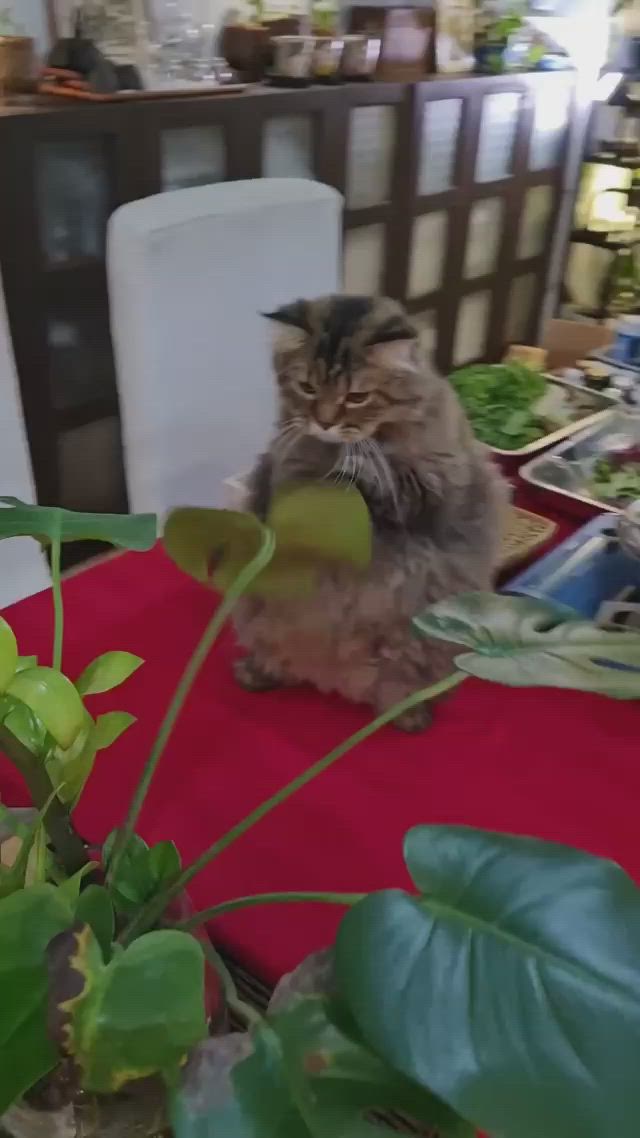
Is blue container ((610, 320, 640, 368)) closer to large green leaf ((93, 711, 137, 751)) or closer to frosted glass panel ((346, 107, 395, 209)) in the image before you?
frosted glass panel ((346, 107, 395, 209))

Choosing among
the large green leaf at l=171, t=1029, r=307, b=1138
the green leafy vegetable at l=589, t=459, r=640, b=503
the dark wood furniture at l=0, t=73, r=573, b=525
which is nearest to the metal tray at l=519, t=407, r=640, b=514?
the green leafy vegetable at l=589, t=459, r=640, b=503

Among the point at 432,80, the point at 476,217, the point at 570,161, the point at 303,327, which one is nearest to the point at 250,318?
the point at 303,327

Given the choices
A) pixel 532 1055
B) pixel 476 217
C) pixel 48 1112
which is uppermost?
pixel 532 1055

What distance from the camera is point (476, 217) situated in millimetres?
2537

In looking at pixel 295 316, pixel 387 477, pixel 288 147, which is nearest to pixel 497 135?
pixel 288 147

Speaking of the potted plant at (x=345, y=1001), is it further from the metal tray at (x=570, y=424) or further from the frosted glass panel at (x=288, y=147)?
the frosted glass panel at (x=288, y=147)

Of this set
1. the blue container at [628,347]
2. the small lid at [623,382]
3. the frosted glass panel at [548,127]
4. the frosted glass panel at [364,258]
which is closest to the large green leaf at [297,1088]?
the small lid at [623,382]

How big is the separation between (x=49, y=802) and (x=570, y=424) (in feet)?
2.94

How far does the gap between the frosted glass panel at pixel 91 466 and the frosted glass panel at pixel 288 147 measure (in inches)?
23.4

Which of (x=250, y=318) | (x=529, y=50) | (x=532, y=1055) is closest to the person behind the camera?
(x=532, y=1055)

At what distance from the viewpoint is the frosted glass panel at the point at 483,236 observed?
8.33 ft

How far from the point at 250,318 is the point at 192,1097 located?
41.2 inches

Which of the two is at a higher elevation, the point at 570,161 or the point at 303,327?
the point at 303,327

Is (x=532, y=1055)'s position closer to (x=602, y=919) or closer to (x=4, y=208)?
(x=602, y=919)
